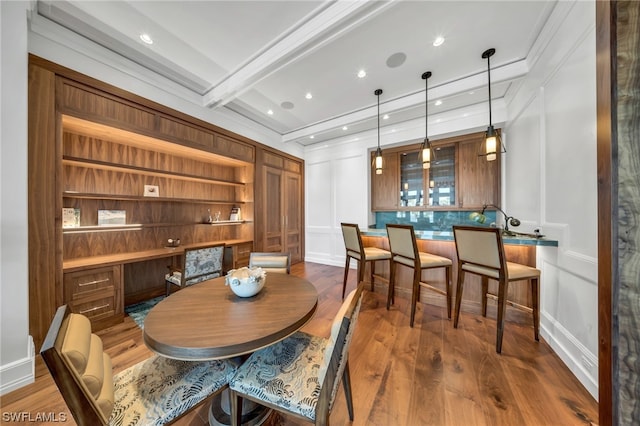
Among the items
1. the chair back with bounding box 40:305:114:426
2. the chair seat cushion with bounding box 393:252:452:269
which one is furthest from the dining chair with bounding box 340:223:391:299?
the chair back with bounding box 40:305:114:426

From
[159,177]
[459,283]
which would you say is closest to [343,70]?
[459,283]

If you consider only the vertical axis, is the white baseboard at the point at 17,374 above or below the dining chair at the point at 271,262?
below

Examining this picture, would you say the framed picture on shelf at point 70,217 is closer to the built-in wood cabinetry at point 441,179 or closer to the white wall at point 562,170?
the built-in wood cabinetry at point 441,179

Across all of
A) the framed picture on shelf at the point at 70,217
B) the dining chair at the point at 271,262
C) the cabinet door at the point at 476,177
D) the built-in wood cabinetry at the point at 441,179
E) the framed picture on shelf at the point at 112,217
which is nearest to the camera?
the dining chair at the point at 271,262

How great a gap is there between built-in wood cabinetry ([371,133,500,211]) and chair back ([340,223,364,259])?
188 centimetres

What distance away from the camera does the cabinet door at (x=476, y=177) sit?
3486 mm

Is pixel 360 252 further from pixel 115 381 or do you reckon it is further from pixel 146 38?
pixel 146 38

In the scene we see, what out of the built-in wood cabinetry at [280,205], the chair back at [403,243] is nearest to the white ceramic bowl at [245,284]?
the chair back at [403,243]

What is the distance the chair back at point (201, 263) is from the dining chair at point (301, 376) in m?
1.78

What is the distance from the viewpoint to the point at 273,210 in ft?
14.6

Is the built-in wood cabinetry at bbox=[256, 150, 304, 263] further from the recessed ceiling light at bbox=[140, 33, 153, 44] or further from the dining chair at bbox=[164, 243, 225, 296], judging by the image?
the recessed ceiling light at bbox=[140, 33, 153, 44]

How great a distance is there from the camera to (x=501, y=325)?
179 centimetres

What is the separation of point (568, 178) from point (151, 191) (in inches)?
184

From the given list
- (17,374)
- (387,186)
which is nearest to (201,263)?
(17,374)
